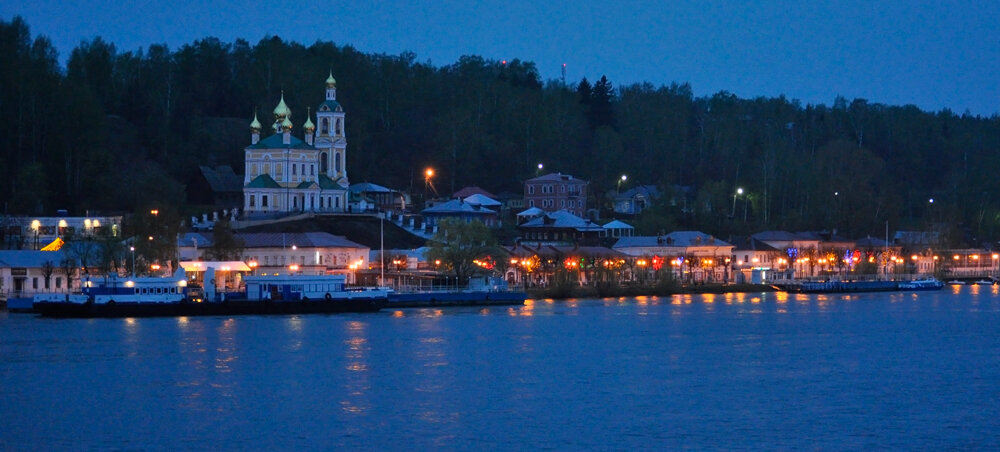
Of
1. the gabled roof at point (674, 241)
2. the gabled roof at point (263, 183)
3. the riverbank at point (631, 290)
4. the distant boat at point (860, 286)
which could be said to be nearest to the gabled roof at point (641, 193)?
the gabled roof at point (674, 241)

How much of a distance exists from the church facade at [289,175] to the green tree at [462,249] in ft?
49.4

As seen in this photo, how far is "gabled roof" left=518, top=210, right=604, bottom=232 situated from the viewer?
86.4 meters

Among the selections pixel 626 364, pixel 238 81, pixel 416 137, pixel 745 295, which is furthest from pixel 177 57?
pixel 626 364

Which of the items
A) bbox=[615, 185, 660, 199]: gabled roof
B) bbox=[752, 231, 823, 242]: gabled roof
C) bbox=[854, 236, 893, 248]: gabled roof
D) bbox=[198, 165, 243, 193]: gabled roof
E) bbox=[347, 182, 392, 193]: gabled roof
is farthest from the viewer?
bbox=[615, 185, 660, 199]: gabled roof

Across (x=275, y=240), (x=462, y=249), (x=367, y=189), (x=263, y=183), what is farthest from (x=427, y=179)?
(x=462, y=249)

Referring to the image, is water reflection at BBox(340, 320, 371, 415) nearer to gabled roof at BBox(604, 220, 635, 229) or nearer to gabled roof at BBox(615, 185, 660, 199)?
gabled roof at BBox(604, 220, 635, 229)

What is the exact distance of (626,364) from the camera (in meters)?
38.6

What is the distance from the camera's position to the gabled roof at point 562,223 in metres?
86.4

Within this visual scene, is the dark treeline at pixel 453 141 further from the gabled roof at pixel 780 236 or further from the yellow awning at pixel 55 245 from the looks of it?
the yellow awning at pixel 55 245

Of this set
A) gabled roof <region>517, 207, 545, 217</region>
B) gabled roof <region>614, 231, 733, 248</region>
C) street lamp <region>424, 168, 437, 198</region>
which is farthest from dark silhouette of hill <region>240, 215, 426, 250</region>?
street lamp <region>424, 168, 437, 198</region>

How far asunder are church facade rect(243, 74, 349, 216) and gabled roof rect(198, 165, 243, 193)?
9.83ft

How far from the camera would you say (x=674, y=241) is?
8575cm

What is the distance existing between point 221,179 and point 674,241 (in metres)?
27.0

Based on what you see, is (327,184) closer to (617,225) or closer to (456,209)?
(456,209)
